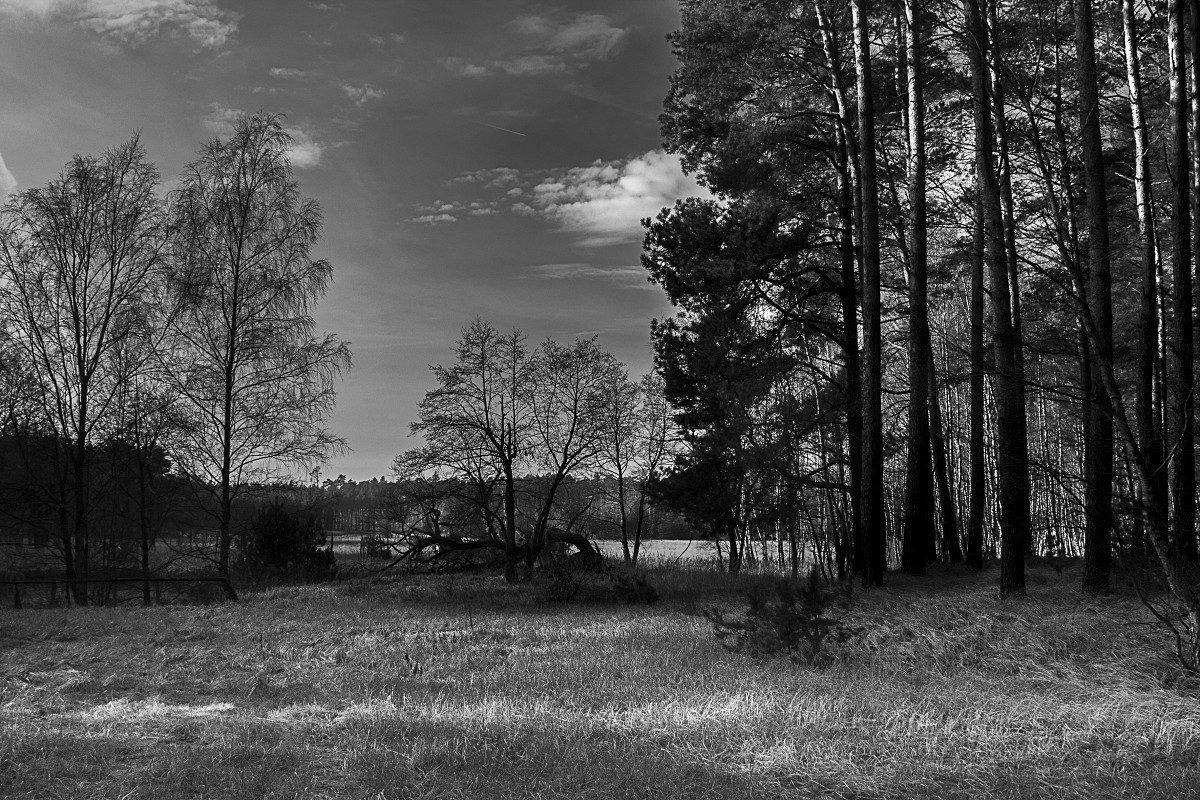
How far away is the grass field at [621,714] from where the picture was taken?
Answer: 4609mm

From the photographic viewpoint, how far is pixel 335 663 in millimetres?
8969

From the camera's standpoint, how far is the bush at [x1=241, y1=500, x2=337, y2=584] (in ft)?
68.6

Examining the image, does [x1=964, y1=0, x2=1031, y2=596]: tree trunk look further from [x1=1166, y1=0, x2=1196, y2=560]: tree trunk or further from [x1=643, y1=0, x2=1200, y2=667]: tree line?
[x1=1166, y1=0, x2=1196, y2=560]: tree trunk

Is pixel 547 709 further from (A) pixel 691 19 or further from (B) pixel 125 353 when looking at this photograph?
(B) pixel 125 353

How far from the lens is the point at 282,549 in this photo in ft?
69.4

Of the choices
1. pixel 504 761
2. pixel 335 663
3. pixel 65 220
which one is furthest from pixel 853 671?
pixel 65 220

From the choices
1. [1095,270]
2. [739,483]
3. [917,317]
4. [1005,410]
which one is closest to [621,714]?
[1005,410]

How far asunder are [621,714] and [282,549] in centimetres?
1749

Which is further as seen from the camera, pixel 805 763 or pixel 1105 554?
pixel 1105 554

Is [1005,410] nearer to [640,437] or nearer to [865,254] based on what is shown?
[865,254]

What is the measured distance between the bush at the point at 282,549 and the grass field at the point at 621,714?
33.5 ft

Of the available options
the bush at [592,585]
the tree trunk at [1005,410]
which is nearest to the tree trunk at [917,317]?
the tree trunk at [1005,410]

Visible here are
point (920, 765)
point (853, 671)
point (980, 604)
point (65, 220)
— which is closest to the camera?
point (920, 765)

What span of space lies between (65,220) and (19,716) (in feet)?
50.9
